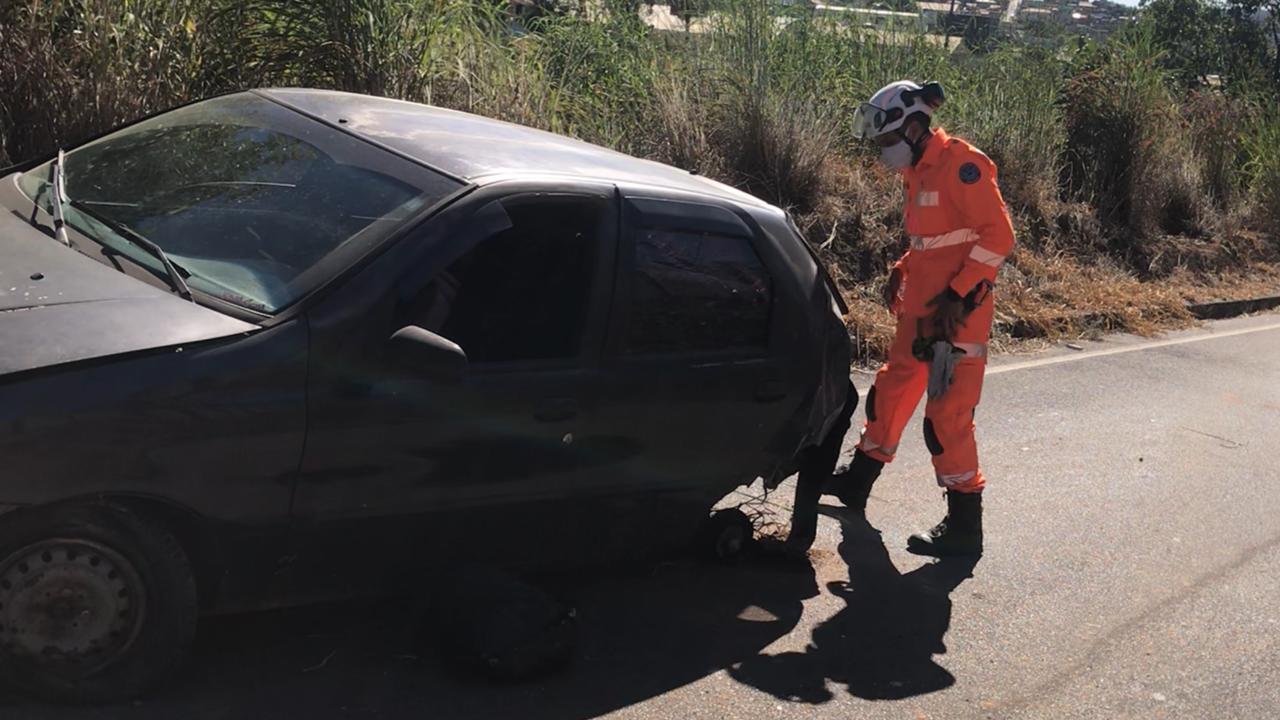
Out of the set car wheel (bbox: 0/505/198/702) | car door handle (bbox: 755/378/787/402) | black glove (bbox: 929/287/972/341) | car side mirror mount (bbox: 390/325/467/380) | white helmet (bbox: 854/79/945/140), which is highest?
white helmet (bbox: 854/79/945/140)

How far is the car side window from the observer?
157 inches

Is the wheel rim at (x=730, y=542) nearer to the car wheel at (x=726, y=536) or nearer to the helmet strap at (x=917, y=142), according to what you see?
the car wheel at (x=726, y=536)

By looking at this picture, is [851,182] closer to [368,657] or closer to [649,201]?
[649,201]

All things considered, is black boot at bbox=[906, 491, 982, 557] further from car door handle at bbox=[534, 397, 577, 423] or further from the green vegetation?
the green vegetation

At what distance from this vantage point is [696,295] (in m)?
4.59

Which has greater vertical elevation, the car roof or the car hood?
the car roof

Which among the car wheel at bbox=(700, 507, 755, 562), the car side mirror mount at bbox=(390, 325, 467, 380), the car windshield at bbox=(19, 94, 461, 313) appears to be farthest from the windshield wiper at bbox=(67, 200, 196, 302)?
the car wheel at bbox=(700, 507, 755, 562)

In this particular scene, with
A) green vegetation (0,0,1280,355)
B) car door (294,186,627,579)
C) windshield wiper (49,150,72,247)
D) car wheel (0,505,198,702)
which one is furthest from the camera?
green vegetation (0,0,1280,355)

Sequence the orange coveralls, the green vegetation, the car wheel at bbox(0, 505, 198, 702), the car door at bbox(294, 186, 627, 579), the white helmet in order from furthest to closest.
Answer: the green vegetation
the white helmet
the orange coveralls
the car door at bbox(294, 186, 627, 579)
the car wheel at bbox(0, 505, 198, 702)

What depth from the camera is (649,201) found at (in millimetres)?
4500

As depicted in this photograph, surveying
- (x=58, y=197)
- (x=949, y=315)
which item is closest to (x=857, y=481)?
(x=949, y=315)

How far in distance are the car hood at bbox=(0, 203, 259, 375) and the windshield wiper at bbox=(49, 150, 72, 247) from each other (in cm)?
14

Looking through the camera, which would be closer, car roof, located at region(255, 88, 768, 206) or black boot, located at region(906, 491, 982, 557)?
car roof, located at region(255, 88, 768, 206)

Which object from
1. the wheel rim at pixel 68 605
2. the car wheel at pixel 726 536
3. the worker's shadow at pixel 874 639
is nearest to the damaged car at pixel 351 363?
the wheel rim at pixel 68 605
